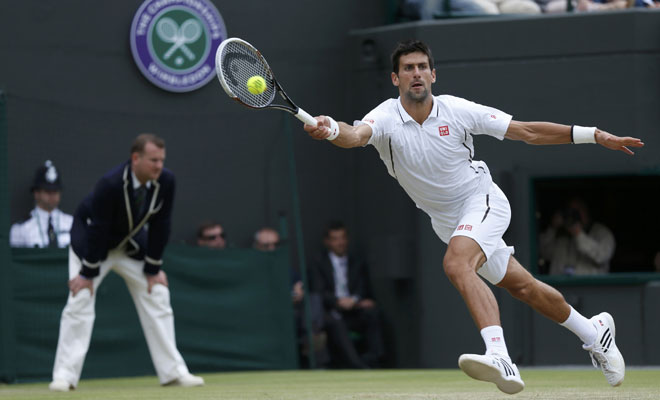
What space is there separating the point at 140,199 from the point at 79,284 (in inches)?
33.8

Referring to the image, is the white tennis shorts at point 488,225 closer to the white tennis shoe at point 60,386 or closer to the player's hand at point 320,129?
the player's hand at point 320,129

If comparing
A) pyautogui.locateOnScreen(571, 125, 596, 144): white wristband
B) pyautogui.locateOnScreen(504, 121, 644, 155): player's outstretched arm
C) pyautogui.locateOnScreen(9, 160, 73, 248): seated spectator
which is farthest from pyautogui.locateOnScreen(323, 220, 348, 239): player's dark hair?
pyautogui.locateOnScreen(571, 125, 596, 144): white wristband

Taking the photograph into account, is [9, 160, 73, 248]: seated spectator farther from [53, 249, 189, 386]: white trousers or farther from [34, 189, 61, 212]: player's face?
[53, 249, 189, 386]: white trousers

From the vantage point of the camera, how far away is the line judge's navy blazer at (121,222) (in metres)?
9.51

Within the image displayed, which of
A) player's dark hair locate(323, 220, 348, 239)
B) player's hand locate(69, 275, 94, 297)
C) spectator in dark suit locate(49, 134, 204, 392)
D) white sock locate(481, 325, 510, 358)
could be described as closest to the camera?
white sock locate(481, 325, 510, 358)

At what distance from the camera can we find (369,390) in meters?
8.66

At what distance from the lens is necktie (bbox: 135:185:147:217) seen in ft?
31.4

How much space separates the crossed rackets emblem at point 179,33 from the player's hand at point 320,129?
7097 millimetres

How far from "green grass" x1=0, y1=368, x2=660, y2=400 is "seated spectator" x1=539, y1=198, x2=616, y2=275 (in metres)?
2.13

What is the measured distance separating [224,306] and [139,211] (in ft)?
11.5

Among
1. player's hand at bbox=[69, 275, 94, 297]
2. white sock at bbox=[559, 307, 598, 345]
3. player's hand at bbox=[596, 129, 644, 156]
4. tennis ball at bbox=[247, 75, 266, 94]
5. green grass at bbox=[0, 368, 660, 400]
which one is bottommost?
green grass at bbox=[0, 368, 660, 400]

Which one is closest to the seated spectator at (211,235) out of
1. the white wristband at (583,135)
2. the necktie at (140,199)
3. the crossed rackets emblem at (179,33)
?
the crossed rackets emblem at (179,33)

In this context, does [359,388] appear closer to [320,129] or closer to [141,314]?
[141,314]

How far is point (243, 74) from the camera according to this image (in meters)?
7.30
